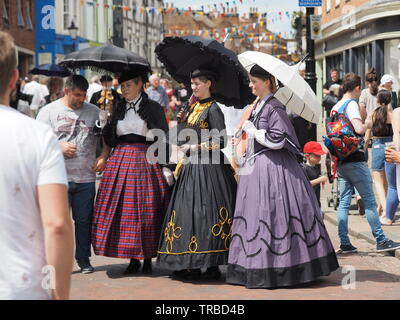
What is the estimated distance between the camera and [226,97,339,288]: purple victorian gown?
7.39 metres

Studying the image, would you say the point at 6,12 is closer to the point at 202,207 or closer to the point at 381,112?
the point at 381,112

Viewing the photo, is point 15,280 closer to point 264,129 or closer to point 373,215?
point 264,129

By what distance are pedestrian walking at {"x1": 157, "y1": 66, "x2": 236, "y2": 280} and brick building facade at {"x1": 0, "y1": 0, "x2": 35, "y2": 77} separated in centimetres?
2862

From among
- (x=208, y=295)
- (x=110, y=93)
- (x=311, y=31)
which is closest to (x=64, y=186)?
(x=208, y=295)

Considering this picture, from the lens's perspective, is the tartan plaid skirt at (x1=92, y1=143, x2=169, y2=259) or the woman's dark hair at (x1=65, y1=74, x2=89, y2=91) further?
the woman's dark hair at (x1=65, y1=74, x2=89, y2=91)

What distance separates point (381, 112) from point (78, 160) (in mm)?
4607

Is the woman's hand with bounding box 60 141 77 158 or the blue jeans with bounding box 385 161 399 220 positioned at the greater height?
the woman's hand with bounding box 60 141 77 158

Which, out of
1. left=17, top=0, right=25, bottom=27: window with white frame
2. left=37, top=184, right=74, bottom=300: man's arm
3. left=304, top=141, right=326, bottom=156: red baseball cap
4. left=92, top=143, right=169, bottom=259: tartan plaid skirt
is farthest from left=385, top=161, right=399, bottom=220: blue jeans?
left=17, top=0, right=25, bottom=27: window with white frame

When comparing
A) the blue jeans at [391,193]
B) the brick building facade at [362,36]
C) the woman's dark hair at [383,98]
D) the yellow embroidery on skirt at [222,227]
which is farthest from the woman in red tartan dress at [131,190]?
the brick building facade at [362,36]

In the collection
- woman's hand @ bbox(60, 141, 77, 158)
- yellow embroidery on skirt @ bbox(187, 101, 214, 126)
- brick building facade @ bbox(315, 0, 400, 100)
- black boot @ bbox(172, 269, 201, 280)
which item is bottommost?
black boot @ bbox(172, 269, 201, 280)

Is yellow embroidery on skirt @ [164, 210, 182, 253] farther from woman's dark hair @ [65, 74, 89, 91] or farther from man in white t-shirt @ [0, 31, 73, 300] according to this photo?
man in white t-shirt @ [0, 31, 73, 300]

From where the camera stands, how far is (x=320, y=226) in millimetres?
7660

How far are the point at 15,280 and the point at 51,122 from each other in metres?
5.32

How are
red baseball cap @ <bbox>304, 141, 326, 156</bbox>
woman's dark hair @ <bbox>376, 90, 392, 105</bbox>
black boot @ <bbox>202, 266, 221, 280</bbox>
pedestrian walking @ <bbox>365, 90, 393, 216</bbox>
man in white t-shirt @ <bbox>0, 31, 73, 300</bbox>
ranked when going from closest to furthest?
1. man in white t-shirt @ <bbox>0, 31, 73, 300</bbox>
2. black boot @ <bbox>202, 266, 221, 280</bbox>
3. red baseball cap @ <bbox>304, 141, 326, 156</bbox>
4. woman's dark hair @ <bbox>376, 90, 392, 105</bbox>
5. pedestrian walking @ <bbox>365, 90, 393, 216</bbox>
